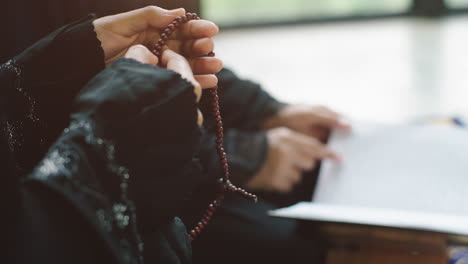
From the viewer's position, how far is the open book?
796mm

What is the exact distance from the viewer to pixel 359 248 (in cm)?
71

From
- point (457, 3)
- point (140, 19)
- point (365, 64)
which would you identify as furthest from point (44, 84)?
point (457, 3)

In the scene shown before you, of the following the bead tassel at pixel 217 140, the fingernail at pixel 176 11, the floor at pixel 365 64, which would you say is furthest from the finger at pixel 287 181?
the floor at pixel 365 64

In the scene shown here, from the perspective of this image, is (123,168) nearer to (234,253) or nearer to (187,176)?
(187,176)

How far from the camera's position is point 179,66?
16.9 inches

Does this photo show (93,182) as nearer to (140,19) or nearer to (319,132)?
(140,19)

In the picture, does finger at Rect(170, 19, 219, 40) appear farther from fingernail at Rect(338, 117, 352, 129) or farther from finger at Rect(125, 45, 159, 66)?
fingernail at Rect(338, 117, 352, 129)

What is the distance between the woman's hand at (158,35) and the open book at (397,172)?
25cm

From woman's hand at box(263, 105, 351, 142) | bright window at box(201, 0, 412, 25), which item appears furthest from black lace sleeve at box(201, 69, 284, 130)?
bright window at box(201, 0, 412, 25)

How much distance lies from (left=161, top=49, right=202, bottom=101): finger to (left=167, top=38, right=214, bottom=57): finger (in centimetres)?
2

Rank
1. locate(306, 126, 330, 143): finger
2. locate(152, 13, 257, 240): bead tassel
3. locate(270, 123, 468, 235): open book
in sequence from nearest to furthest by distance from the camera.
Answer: locate(152, 13, 257, 240): bead tassel < locate(270, 123, 468, 235): open book < locate(306, 126, 330, 143): finger

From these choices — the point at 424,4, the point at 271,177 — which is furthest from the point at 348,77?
the point at 271,177

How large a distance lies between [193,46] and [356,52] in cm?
227

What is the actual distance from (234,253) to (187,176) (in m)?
0.48
